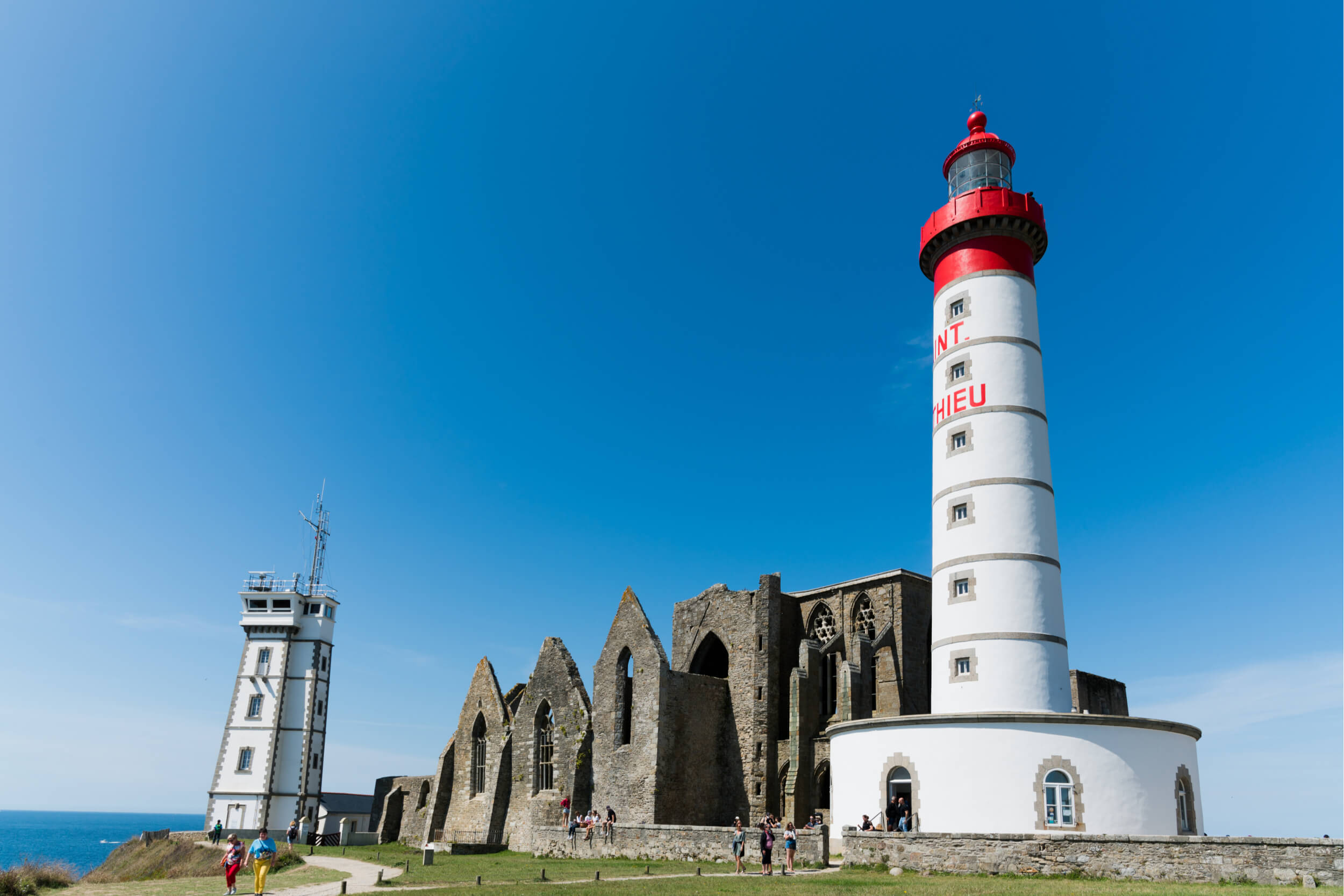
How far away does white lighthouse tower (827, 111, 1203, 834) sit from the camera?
22.2 metres

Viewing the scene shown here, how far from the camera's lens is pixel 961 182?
31.1m

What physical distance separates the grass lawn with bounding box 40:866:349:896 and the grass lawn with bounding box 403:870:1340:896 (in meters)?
5.25

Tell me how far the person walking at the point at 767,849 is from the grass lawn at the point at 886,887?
3.81 feet

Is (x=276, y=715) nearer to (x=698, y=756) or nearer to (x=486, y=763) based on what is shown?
(x=486, y=763)

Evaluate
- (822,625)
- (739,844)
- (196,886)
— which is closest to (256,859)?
Answer: (196,886)

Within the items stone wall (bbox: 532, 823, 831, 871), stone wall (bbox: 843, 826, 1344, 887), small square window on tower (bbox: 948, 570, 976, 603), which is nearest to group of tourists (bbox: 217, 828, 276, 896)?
stone wall (bbox: 532, 823, 831, 871)

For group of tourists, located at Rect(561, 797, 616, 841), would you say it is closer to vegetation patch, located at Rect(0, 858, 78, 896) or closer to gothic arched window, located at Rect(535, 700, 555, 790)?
gothic arched window, located at Rect(535, 700, 555, 790)

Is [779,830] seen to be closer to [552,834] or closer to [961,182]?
[552,834]

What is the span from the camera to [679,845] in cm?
2569

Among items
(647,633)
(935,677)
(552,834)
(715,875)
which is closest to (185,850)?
(552,834)

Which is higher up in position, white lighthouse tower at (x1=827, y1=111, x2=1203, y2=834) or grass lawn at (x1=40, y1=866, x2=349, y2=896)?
white lighthouse tower at (x1=827, y1=111, x2=1203, y2=834)

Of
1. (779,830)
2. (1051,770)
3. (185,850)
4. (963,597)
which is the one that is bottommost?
(185,850)

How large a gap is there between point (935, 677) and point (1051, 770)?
4.36 m

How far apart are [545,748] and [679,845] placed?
42.0 feet
